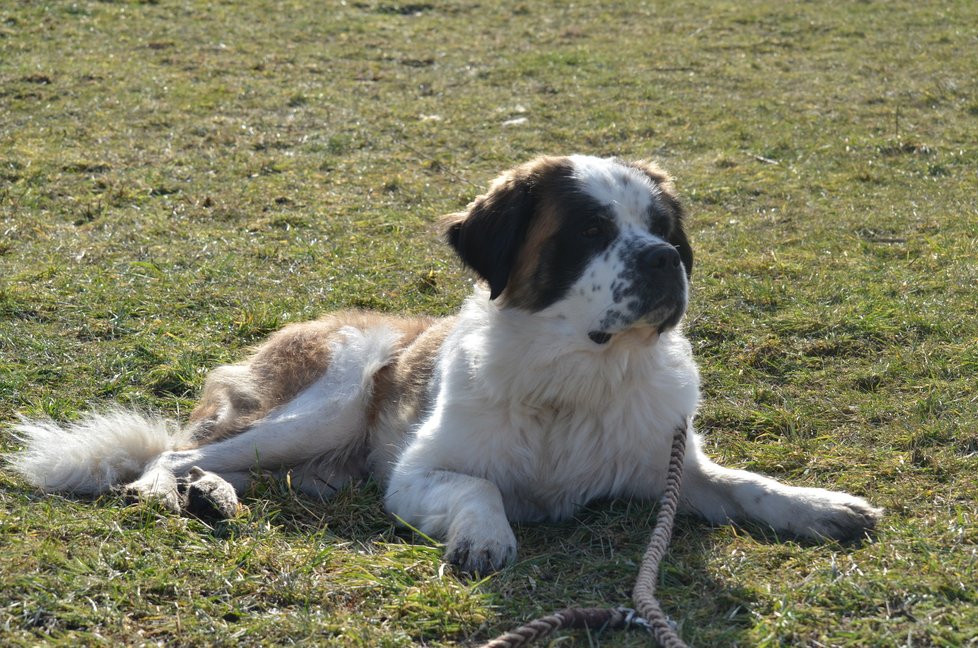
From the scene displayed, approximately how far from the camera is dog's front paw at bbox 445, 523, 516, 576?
3.44 metres

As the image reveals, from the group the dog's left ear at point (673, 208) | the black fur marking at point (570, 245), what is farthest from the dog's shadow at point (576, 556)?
the dog's left ear at point (673, 208)

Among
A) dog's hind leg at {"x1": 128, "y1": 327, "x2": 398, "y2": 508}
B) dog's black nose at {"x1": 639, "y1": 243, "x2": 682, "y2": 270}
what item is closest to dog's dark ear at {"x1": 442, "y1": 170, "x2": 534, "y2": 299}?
dog's black nose at {"x1": 639, "y1": 243, "x2": 682, "y2": 270}

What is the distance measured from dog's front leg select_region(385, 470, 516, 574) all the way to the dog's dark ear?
705 mm

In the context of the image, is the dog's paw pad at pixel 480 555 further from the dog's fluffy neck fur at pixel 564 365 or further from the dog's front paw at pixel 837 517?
the dog's front paw at pixel 837 517

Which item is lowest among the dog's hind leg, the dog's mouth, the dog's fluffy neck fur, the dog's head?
the dog's hind leg

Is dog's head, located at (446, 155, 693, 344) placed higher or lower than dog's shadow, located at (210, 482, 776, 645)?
higher

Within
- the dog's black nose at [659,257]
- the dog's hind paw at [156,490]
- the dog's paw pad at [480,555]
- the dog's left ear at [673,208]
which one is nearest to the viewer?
the dog's paw pad at [480,555]

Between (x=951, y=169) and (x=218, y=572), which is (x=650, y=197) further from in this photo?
(x=951, y=169)

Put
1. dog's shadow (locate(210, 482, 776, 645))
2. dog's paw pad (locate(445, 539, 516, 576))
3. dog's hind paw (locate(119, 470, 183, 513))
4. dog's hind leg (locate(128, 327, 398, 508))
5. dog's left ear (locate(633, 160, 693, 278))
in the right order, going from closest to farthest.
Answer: dog's shadow (locate(210, 482, 776, 645)) → dog's paw pad (locate(445, 539, 516, 576)) → dog's hind paw (locate(119, 470, 183, 513)) → dog's left ear (locate(633, 160, 693, 278)) → dog's hind leg (locate(128, 327, 398, 508))

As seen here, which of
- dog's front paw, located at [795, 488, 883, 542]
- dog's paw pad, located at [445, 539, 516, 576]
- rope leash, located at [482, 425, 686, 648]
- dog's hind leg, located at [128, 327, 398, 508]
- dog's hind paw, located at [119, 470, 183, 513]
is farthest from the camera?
dog's hind leg, located at [128, 327, 398, 508]

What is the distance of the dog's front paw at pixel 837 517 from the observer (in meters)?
3.56

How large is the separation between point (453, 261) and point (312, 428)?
251 centimetres

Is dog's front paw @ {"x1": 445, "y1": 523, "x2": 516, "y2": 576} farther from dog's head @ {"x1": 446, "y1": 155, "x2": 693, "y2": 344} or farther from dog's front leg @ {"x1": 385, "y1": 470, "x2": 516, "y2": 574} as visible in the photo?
dog's head @ {"x1": 446, "y1": 155, "x2": 693, "y2": 344}

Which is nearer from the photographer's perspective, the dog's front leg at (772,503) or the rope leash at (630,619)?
the rope leash at (630,619)
